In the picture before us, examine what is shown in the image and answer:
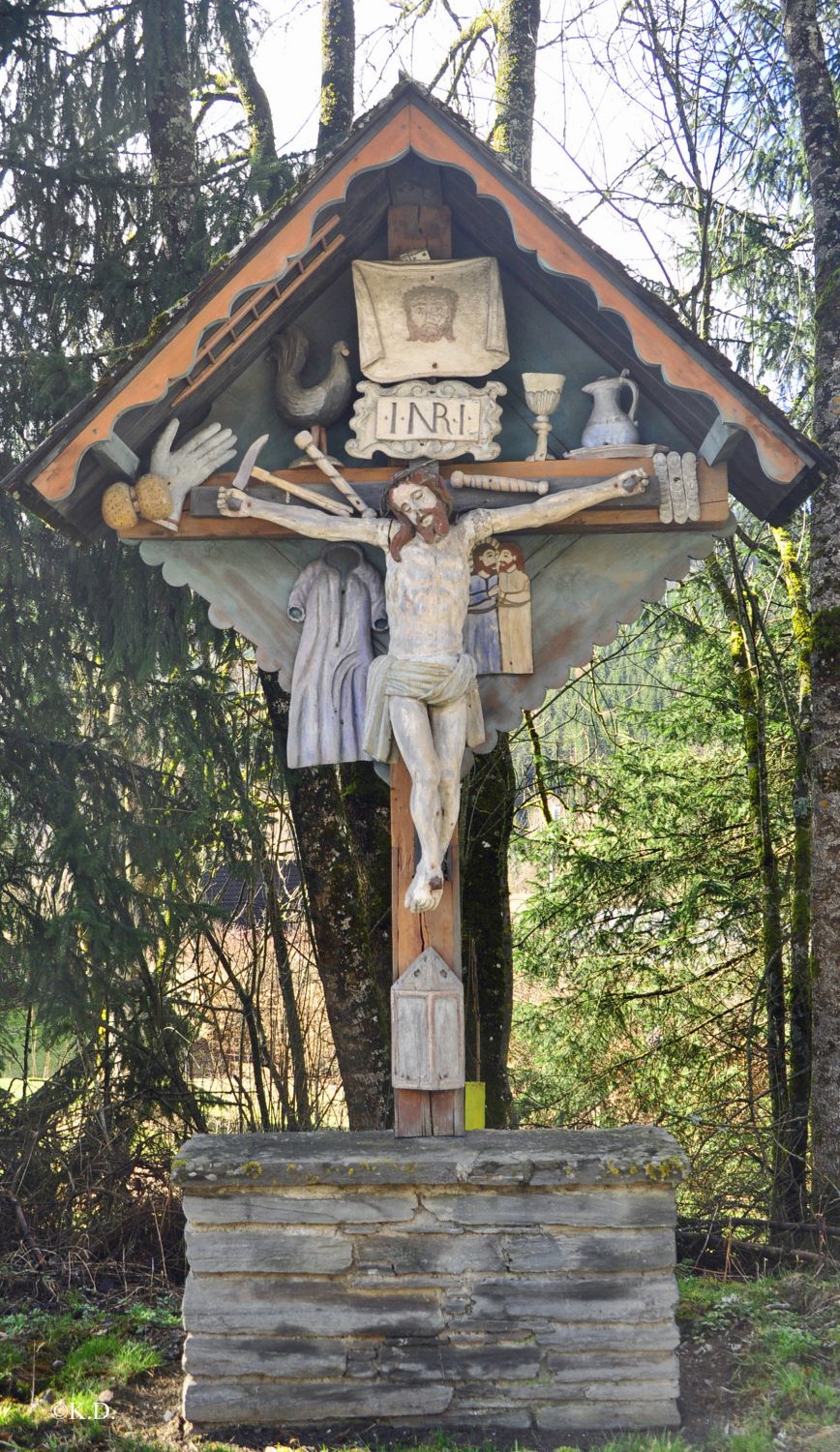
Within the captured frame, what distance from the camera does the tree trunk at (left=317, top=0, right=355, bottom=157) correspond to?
6.73 m

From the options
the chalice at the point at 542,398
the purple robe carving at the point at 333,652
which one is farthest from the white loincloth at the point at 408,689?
the chalice at the point at 542,398

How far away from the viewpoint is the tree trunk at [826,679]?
5254 mm

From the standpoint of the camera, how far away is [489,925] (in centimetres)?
617

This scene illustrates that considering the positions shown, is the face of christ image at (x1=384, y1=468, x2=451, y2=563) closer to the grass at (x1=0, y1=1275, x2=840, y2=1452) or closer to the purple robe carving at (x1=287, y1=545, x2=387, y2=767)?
the purple robe carving at (x1=287, y1=545, x2=387, y2=767)

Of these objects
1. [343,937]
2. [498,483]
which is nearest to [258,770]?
[343,937]

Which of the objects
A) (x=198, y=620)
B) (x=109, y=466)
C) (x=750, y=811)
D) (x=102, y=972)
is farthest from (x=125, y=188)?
(x=750, y=811)

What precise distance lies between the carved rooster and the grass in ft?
9.75

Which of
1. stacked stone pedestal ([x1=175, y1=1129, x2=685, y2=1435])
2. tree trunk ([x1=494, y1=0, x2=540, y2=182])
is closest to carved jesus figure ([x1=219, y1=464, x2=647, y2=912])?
stacked stone pedestal ([x1=175, y1=1129, x2=685, y2=1435])

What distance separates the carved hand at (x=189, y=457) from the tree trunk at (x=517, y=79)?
3083 millimetres

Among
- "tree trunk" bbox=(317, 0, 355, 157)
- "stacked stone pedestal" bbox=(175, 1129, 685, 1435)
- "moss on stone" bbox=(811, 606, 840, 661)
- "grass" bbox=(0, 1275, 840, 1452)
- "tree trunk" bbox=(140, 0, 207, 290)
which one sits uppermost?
"tree trunk" bbox=(317, 0, 355, 157)

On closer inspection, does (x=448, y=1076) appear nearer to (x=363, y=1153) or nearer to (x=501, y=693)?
(x=363, y=1153)

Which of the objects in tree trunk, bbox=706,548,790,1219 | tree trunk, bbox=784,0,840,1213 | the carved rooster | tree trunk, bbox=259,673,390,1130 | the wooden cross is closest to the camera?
the wooden cross

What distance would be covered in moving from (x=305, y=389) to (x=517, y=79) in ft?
10.8

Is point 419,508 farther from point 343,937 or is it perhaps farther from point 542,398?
point 343,937
